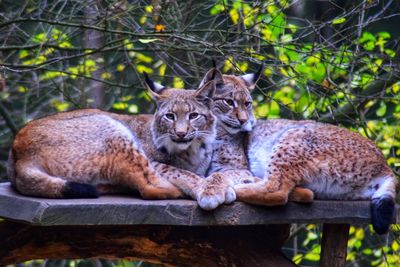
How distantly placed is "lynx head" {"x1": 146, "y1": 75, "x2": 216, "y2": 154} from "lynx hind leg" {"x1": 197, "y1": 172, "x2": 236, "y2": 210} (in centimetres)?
44

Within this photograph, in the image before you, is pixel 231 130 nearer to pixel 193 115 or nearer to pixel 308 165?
pixel 193 115

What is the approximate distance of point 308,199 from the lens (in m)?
4.76

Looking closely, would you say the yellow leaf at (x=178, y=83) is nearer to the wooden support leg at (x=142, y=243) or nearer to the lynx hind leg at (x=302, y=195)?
the wooden support leg at (x=142, y=243)

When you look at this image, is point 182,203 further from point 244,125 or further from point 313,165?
point 244,125

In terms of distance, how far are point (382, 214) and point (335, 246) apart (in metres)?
0.62

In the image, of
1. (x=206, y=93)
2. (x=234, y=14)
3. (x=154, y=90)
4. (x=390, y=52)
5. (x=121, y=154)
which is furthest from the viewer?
(x=234, y=14)

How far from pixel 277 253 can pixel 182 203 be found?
90cm

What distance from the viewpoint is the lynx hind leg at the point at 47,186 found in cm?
470

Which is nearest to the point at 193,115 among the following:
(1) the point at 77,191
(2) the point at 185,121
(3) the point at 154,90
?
(2) the point at 185,121

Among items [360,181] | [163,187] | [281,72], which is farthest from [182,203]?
[281,72]

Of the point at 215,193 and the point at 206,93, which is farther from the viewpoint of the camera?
the point at 206,93

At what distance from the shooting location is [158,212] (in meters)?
4.57

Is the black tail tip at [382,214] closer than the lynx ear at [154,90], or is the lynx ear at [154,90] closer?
the black tail tip at [382,214]

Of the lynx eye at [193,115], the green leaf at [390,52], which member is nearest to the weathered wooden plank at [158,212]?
Answer: the lynx eye at [193,115]
